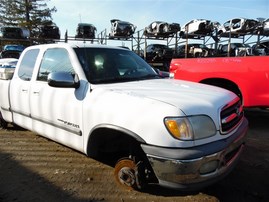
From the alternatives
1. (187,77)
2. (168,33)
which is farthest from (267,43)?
(168,33)

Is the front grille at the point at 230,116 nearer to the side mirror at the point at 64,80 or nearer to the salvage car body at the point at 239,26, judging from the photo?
the side mirror at the point at 64,80

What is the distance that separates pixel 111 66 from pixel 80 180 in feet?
4.91

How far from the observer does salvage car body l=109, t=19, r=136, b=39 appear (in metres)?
25.3

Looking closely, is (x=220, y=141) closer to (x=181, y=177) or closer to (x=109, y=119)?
(x=181, y=177)

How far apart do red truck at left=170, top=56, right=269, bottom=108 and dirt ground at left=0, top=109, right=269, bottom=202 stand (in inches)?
38.6

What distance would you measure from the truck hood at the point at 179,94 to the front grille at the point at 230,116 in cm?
6

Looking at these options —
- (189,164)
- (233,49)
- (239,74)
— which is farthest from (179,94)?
(233,49)

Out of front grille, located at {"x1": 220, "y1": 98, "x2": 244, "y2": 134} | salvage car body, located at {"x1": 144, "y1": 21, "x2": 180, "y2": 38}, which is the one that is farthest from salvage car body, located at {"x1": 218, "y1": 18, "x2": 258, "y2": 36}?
front grille, located at {"x1": 220, "y1": 98, "x2": 244, "y2": 134}

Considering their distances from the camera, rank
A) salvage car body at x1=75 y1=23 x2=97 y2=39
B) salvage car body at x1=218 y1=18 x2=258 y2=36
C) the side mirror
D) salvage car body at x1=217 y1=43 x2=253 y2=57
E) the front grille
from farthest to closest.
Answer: salvage car body at x1=75 y1=23 x2=97 y2=39
salvage car body at x1=218 y1=18 x2=258 y2=36
salvage car body at x1=217 y1=43 x2=253 y2=57
the side mirror
the front grille

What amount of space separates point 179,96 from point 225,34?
70.4 ft

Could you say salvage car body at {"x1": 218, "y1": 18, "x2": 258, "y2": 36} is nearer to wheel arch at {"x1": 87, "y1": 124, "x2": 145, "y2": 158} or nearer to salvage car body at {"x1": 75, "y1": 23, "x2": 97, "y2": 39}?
salvage car body at {"x1": 75, "y1": 23, "x2": 97, "y2": 39}

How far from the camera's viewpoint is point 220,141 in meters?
3.10

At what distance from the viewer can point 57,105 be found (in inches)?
162

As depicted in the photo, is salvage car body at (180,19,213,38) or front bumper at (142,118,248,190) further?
salvage car body at (180,19,213,38)
